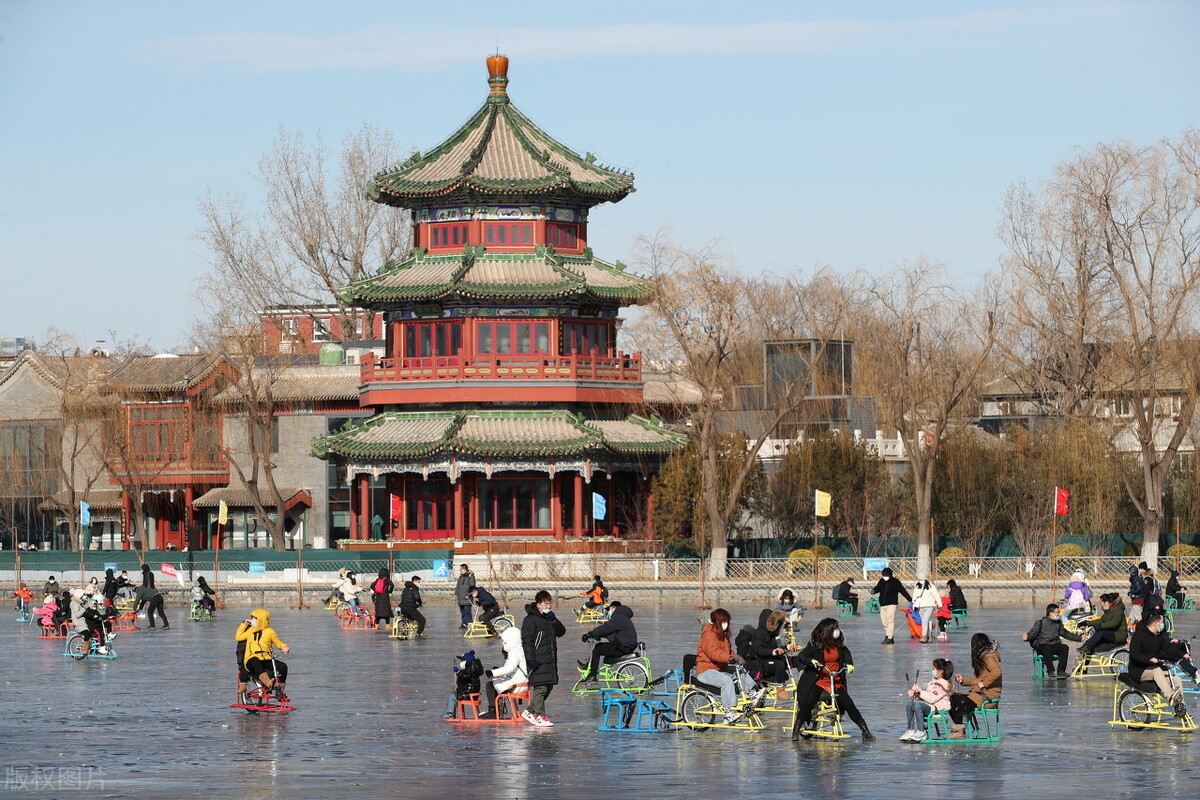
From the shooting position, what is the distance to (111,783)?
61.4 ft

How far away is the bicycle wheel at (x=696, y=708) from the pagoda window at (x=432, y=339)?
41.8 meters

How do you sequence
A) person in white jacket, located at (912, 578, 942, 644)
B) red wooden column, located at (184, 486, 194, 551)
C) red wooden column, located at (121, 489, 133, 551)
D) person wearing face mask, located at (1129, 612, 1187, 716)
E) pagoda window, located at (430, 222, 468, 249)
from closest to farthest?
person wearing face mask, located at (1129, 612, 1187, 716) → person in white jacket, located at (912, 578, 942, 644) → pagoda window, located at (430, 222, 468, 249) → red wooden column, located at (184, 486, 194, 551) → red wooden column, located at (121, 489, 133, 551)

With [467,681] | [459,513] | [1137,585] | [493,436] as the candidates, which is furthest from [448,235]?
[467,681]

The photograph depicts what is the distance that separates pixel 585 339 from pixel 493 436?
5.47 metres

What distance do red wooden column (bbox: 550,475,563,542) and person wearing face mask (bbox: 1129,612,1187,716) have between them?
39620 mm

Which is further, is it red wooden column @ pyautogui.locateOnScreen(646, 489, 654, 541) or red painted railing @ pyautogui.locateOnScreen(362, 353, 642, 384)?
red painted railing @ pyautogui.locateOnScreen(362, 353, 642, 384)

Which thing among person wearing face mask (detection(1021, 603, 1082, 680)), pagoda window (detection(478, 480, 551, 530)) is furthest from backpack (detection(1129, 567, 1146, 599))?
pagoda window (detection(478, 480, 551, 530))

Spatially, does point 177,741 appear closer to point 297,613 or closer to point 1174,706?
point 1174,706

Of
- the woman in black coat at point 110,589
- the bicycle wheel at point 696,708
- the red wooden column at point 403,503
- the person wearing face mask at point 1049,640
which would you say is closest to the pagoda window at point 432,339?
the red wooden column at point 403,503

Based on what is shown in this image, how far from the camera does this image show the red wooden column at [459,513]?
2440 inches

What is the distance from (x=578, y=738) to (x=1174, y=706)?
23.2 ft

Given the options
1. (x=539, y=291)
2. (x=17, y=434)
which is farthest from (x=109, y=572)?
(x=17, y=434)

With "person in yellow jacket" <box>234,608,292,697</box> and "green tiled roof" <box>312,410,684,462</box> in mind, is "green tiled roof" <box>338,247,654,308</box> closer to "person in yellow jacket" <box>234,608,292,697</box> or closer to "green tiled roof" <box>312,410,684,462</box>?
"green tiled roof" <box>312,410,684,462</box>

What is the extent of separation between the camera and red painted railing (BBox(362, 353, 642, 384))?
2512 inches
